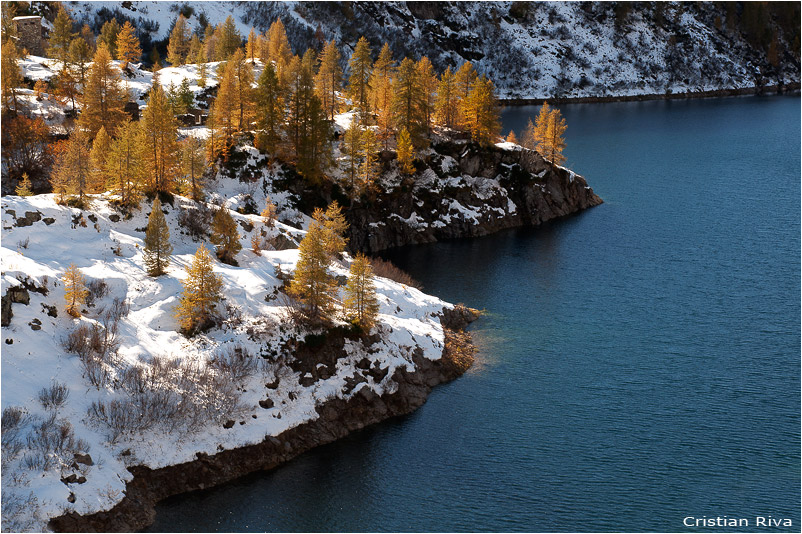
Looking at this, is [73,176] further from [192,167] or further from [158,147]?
[192,167]

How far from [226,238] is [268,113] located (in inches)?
1545

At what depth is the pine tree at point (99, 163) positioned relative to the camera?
7238 centimetres

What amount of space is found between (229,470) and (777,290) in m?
60.5

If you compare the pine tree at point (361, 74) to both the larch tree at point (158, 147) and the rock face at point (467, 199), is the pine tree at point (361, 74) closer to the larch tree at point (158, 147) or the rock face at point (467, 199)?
the rock face at point (467, 199)

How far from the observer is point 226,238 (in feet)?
220

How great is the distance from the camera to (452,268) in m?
92.4

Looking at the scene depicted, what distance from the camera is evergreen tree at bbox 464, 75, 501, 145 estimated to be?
114 m

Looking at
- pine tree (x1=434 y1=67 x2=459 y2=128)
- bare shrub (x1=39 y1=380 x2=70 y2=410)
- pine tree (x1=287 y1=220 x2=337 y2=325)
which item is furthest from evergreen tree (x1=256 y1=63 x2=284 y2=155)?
bare shrub (x1=39 y1=380 x2=70 y2=410)

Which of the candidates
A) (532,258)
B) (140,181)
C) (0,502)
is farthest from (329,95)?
(0,502)

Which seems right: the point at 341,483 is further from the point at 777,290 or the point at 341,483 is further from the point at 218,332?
the point at 777,290

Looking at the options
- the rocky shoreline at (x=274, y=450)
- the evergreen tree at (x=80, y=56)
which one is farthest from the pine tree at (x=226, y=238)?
the evergreen tree at (x=80, y=56)

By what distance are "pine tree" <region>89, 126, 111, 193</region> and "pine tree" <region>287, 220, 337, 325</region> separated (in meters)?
25.2

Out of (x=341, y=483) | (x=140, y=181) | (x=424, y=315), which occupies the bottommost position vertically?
(x=341, y=483)

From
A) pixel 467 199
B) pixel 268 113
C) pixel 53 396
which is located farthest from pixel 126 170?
pixel 467 199
